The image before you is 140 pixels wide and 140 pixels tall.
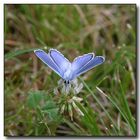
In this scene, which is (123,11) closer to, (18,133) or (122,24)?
(122,24)

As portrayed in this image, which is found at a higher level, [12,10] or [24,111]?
[12,10]

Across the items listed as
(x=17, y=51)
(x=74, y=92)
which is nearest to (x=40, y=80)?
(x=17, y=51)

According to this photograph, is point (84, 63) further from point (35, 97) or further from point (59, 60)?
point (35, 97)

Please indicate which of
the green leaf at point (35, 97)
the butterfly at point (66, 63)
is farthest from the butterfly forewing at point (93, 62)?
the green leaf at point (35, 97)

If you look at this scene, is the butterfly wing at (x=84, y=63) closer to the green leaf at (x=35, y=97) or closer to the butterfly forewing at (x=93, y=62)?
the butterfly forewing at (x=93, y=62)

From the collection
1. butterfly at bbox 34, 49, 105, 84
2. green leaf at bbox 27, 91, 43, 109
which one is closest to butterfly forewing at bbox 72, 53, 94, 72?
butterfly at bbox 34, 49, 105, 84

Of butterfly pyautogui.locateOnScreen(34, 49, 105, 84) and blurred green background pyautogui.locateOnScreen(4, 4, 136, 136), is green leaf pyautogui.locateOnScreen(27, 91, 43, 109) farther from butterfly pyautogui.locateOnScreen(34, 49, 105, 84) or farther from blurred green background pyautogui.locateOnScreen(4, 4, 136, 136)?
butterfly pyautogui.locateOnScreen(34, 49, 105, 84)
